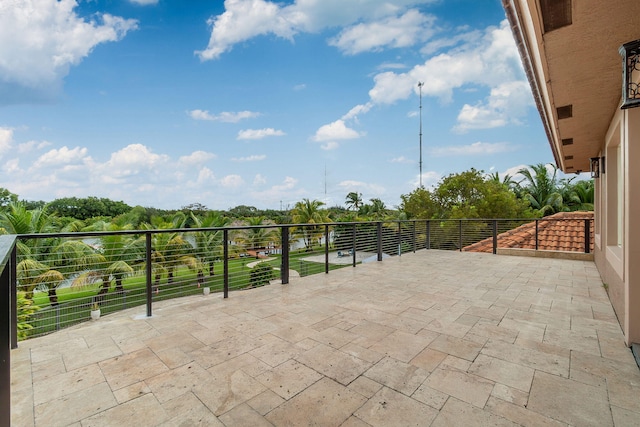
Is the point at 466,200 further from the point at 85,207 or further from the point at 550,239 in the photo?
the point at 85,207

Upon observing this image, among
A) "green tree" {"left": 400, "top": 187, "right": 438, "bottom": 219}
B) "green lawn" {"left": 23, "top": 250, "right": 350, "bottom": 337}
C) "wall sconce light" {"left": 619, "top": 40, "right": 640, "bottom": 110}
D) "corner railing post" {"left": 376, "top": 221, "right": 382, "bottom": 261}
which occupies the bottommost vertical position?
"green lawn" {"left": 23, "top": 250, "right": 350, "bottom": 337}

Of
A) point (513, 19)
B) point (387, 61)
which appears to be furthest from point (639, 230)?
point (387, 61)

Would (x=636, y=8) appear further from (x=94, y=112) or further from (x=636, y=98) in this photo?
(x=94, y=112)

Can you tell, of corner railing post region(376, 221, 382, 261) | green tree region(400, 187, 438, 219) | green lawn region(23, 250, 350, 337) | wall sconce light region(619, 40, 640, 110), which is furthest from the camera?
green tree region(400, 187, 438, 219)

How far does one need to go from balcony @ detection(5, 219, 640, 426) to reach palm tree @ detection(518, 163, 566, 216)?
2150 centimetres

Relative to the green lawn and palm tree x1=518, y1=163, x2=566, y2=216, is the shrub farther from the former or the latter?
palm tree x1=518, y1=163, x2=566, y2=216

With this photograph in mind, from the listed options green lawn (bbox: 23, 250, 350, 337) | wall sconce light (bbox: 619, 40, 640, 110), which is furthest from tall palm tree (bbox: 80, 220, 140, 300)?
wall sconce light (bbox: 619, 40, 640, 110)

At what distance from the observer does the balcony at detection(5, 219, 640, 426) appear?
1635 mm

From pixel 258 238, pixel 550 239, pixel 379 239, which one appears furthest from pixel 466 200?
pixel 258 238

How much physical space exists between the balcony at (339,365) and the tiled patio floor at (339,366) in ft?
0.04

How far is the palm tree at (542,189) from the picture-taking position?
20.8 meters

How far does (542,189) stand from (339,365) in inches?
1027

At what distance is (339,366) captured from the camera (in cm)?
213

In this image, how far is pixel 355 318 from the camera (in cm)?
311
